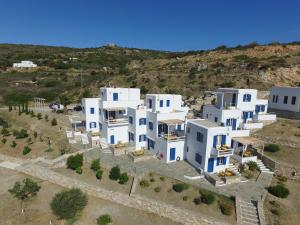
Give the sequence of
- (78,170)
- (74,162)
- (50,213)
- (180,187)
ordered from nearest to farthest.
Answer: (50,213) < (180,187) < (78,170) < (74,162)

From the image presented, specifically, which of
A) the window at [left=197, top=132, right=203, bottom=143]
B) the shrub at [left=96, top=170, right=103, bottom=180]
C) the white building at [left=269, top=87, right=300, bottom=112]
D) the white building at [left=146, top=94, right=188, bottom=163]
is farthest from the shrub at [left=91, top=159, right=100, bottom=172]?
the white building at [left=269, top=87, right=300, bottom=112]

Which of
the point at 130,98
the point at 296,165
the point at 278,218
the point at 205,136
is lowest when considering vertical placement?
the point at 278,218

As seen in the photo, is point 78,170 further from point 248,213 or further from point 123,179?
point 248,213

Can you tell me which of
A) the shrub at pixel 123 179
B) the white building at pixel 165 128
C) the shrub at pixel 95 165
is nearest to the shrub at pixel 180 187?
the shrub at pixel 123 179

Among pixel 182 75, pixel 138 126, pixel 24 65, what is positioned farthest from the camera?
pixel 24 65

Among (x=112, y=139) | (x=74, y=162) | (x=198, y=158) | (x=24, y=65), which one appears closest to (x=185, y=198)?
(x=198, y=158)

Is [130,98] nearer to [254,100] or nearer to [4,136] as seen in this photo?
[254,100]

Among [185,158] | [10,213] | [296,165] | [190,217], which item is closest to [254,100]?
[296,165]
